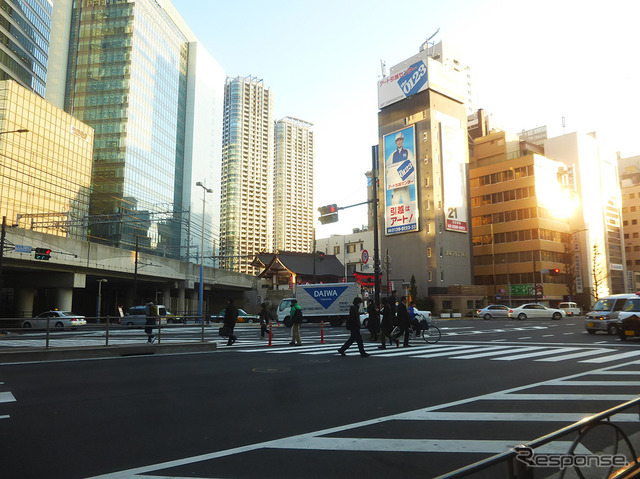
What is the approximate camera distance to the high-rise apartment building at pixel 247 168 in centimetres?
15038

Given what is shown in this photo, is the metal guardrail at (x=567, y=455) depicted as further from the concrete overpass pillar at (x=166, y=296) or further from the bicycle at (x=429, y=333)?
the concrete overpass pillar at (x=166, y=296)

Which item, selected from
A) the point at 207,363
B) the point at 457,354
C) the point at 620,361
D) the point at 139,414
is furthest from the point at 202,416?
the point at 620,361

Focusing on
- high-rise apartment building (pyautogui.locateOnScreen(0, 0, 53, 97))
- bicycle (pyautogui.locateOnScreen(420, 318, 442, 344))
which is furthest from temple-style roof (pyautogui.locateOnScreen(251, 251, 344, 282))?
high-rise apartment building (pyautogui.locateOnScreen(0, 0, 53, 97))

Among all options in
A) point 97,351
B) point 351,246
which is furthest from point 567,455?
point 351,246

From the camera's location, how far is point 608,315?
2142cm

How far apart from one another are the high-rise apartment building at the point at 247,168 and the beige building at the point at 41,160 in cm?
6331

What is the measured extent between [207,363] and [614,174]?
10477 centimetres

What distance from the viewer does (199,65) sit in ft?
387

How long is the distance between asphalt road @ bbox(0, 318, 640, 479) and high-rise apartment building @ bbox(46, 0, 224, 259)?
7209cm

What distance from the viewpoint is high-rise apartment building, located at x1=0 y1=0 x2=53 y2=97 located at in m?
75.8

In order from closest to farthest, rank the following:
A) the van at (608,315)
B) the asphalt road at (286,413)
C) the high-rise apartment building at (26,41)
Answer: the asphalt road at (286,413) < the van at (608,315) < the high-rise apartment building at (26,41)

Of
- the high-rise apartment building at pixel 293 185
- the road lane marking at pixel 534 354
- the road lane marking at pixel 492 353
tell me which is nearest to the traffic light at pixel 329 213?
the road lane marking at pixel 492 353

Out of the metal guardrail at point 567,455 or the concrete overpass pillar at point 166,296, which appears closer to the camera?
the metal guardrail at point 567,455

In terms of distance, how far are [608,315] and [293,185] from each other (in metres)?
157
